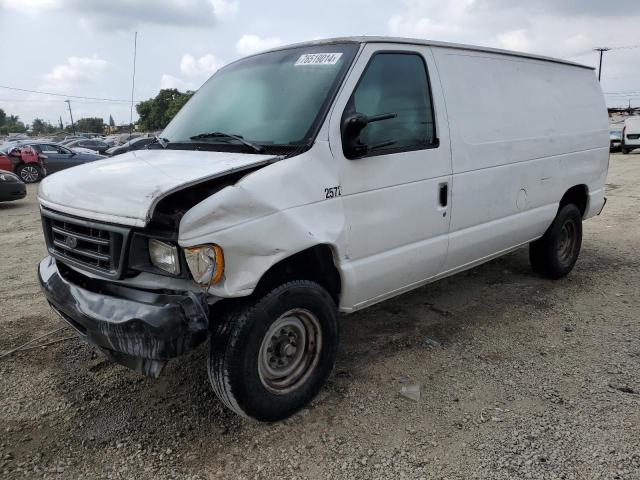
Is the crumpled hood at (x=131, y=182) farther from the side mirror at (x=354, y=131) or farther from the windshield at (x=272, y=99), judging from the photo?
the side mirror at (x=354, y=131)

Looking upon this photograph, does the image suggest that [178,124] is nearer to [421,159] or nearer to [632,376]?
[421,159]

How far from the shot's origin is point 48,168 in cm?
1673

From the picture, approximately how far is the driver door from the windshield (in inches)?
5.5

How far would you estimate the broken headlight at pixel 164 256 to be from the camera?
2.50 meters

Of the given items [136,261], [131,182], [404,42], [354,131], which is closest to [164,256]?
[136,261]

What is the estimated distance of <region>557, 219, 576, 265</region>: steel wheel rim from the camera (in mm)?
5398

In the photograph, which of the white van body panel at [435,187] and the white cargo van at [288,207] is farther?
the white van body panel at [435,187]

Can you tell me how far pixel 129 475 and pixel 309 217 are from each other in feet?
5.23

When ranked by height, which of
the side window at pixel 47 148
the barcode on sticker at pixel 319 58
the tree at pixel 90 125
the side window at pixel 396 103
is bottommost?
the side window at pixel 47 148

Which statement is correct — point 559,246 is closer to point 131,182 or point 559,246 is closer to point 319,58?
point 319,58

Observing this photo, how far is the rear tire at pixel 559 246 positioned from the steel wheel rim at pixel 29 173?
15.4m

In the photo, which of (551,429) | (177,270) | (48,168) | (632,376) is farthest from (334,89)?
(48,168)

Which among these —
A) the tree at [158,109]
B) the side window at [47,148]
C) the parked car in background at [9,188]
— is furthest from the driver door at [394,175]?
the tree at [158,109]

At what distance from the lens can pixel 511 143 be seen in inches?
167
